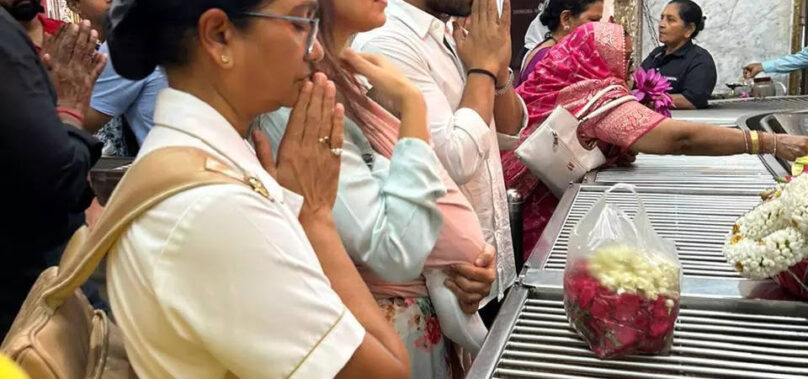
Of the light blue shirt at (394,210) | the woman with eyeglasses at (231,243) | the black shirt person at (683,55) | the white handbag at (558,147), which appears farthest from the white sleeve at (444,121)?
the black shirt person at (683,55)

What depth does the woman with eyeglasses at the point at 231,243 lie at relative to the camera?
31.9 inches

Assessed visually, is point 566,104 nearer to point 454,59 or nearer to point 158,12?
point 454,59

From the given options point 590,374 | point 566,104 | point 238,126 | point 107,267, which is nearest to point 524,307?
point 590,374

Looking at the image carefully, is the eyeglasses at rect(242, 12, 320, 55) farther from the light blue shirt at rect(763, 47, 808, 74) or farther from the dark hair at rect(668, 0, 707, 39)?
the light blue shirt at rect(763, 47, 808, 74)

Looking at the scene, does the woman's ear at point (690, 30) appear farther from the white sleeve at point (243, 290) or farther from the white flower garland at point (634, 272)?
the white sleeve at point (243, 290)

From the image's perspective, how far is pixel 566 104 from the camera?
7.52 feet

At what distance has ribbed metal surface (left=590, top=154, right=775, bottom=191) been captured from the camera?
7.26 ft

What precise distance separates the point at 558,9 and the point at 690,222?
5.15 feet

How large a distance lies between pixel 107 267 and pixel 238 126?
25cm

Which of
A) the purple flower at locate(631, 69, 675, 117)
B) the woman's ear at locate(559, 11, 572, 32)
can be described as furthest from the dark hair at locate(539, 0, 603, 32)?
the purple flower at locate(631, 69, 675, 117)

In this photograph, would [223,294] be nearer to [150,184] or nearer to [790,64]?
[150,184]

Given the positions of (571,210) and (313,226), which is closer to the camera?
(313,226)

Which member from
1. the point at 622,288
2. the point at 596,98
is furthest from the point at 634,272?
the point at 596,98

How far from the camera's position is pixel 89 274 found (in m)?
0.90
